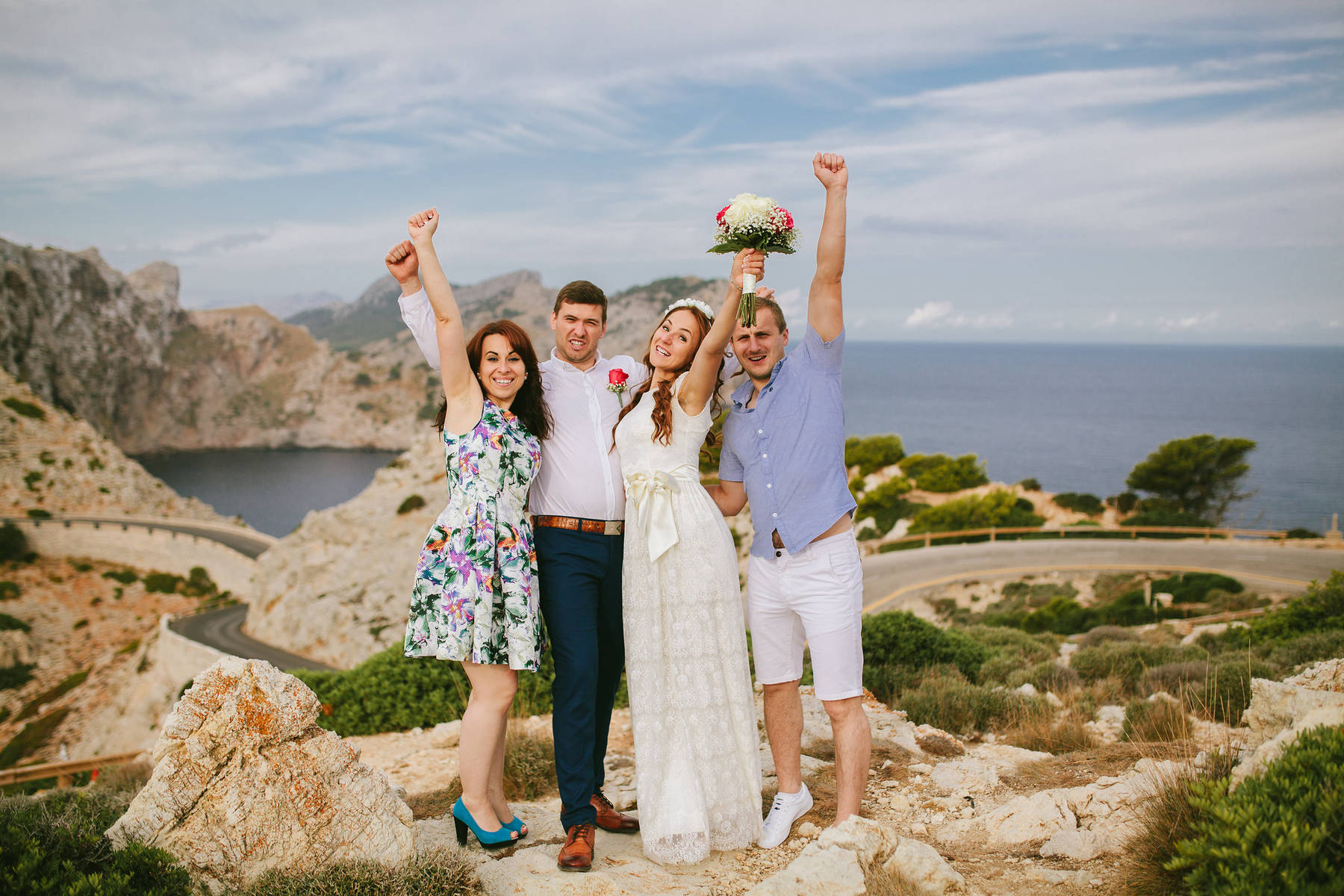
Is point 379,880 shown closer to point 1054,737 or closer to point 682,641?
point 682,641

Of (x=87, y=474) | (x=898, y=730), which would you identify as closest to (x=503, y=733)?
(x=898, y=730)

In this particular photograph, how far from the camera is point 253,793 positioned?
334 cm

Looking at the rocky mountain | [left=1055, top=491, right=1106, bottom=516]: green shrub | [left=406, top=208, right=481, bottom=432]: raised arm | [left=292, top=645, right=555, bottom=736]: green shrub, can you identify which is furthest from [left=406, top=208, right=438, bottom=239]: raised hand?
the rocky mountain

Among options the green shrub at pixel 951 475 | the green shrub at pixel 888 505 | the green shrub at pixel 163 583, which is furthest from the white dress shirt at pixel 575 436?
the green shrub at pixel 163 583

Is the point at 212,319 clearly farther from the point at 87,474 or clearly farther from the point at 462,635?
the point at 462,635

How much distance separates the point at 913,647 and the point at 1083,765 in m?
2.95

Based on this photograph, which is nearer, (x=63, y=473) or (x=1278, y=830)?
(x=1278, y=830)

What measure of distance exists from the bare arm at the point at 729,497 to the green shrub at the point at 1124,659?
218 inches

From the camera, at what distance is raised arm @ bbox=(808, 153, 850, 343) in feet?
12.1

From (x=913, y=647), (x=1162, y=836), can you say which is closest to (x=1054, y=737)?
(x=913, y=647)

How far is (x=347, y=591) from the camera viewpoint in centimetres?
2033

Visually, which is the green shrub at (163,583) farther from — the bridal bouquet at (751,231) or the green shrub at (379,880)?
the bridal bouquet at (751,231)

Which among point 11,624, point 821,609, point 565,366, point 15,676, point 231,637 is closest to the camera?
point 821,609

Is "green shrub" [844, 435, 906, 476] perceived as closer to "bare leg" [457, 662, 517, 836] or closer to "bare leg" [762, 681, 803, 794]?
"bare leg" [762, 681, 803, 794]
